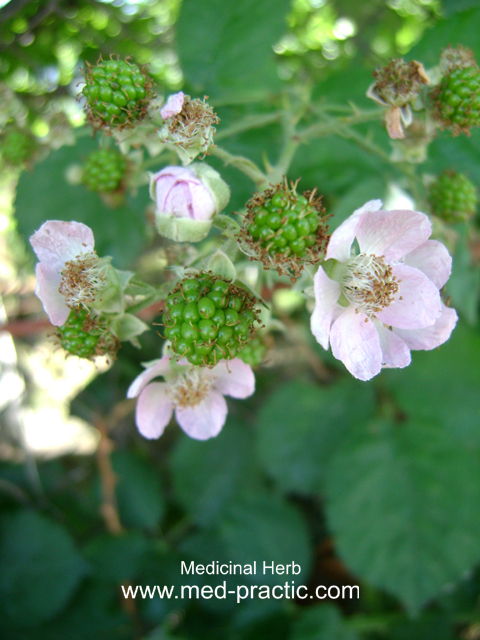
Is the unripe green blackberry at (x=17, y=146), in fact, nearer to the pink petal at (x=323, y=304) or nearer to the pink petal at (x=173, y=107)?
the pink petal at (x=173, y=107)

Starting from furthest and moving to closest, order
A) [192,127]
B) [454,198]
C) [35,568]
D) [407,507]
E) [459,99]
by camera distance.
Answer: [35,568] < [407,507] < [454,198] < [459,99] < [192,127]

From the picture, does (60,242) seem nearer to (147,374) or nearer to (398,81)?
(147,374)

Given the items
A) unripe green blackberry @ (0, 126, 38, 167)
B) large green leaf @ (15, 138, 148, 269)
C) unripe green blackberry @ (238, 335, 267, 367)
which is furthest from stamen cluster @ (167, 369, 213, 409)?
unripe green blackberry @ (0, 126, 38, 167)

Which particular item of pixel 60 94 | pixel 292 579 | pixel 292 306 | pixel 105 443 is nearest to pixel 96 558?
pixel 105 443

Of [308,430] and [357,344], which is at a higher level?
[357,344]

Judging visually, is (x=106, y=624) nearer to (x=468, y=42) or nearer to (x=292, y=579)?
(x=292, y=579)

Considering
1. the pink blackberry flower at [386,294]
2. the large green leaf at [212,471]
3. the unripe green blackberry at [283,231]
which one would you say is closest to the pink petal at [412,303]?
the pink blackberry flower at [386,294]

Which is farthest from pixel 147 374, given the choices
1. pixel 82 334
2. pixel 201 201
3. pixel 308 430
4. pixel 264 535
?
pixel 264 535
